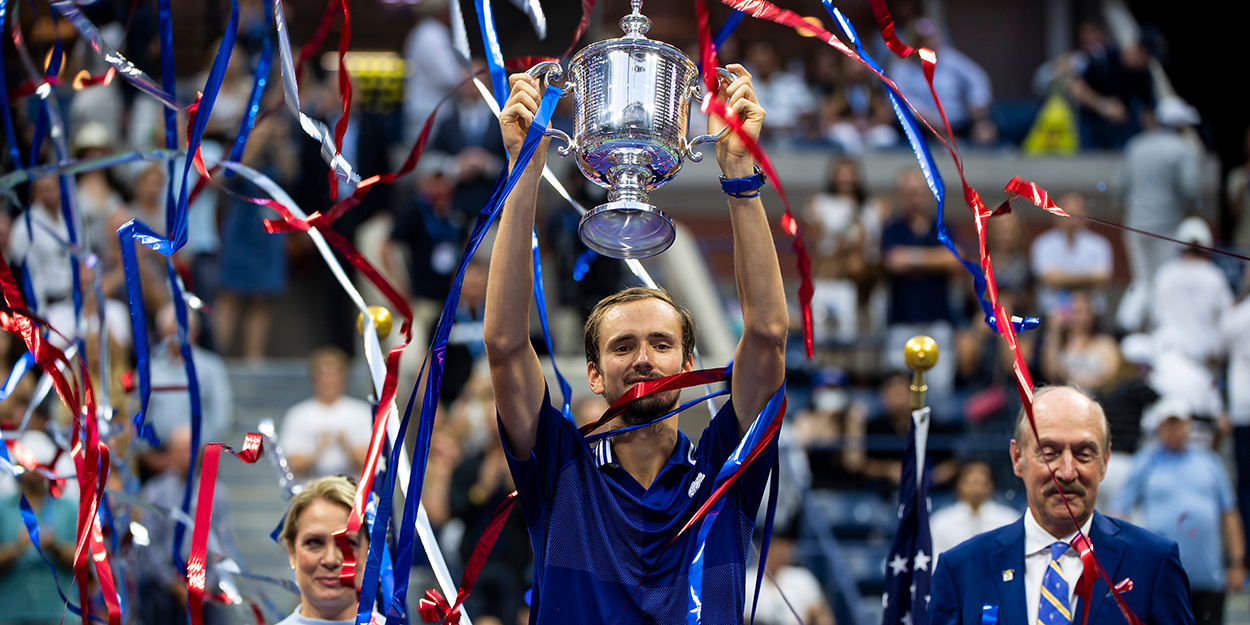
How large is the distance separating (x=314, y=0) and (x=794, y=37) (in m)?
5.67

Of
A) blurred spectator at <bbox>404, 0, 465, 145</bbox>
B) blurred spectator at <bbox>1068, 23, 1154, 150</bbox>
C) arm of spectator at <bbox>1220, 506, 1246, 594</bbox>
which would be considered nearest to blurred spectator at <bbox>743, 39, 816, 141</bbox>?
blurred spectator at <bbox>1068, 23, 1154, 150</bbox>

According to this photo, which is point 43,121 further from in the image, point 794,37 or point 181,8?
point 794,37

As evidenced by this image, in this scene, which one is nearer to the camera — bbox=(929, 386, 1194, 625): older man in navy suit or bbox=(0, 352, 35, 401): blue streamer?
bbox=(929, 386, 1194, 625): older man in navy suit

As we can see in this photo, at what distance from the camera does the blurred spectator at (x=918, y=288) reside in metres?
8.34

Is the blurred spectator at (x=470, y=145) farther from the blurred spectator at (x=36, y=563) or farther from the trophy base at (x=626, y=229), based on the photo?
the trophy base at (x=626, y=229)

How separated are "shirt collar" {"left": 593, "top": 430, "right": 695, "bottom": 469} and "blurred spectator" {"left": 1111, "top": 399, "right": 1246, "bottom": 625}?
3.49m

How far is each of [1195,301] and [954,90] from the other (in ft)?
16.9

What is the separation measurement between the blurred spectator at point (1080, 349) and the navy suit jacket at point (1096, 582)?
4110mm

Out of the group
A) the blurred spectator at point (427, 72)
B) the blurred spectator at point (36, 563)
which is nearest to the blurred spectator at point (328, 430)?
the blurred spectator at point (36, 563)

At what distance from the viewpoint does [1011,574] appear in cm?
298

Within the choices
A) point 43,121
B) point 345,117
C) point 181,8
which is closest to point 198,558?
point 345,117

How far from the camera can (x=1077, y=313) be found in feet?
24.2

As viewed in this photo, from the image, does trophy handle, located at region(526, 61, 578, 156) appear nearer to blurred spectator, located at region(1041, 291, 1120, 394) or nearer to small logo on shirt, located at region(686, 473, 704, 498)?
small logo on shirt, located at region(686, 473, 704, 498)

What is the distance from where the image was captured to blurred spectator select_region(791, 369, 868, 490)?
7754mm
